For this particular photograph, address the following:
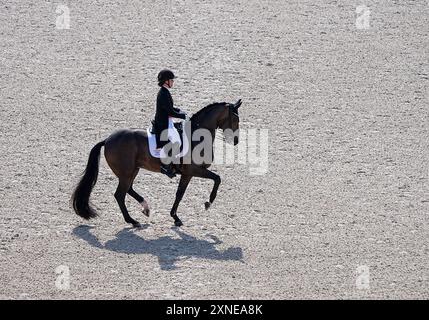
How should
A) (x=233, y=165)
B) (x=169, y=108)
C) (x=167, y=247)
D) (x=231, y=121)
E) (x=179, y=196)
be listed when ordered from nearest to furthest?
(x=167, y=247) < (x=169, y=108) < (x=231, y=121) < (x=179, y=196) < (x=233, y=165)

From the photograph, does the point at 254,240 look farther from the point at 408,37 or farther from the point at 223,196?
the point at 408,37

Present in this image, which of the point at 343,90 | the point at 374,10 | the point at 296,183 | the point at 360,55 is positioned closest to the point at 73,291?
the point at 296,183

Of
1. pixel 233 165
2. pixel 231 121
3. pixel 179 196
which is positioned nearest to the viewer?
A: pixel 231 121

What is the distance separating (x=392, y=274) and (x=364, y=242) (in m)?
1.34

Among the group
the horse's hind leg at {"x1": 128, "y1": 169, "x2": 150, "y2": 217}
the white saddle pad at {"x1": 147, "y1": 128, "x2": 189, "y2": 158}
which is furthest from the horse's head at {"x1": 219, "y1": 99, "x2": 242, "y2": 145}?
the horse's hind leg at {"x1": 128, "y1": 169, "x2": 150, "y2": 217}

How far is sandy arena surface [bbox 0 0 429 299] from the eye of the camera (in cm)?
1722

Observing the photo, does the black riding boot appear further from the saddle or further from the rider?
the saddle

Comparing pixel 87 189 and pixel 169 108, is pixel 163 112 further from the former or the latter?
pixel 87 189

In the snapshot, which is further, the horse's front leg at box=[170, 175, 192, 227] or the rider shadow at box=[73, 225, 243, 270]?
the horse's front leg at box=[170, 175, 192, 227]

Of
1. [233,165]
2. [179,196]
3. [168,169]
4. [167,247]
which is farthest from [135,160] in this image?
[233,165]

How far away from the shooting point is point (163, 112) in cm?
1884

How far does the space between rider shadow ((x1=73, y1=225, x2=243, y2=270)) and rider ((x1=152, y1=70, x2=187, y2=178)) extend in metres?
1.38

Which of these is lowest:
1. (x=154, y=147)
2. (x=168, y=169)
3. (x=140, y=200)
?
(x=140, y=200)

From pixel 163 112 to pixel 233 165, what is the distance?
343cm
